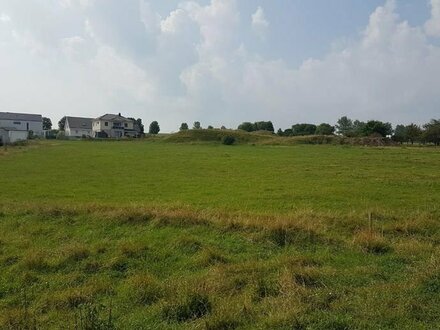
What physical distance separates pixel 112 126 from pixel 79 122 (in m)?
13.2

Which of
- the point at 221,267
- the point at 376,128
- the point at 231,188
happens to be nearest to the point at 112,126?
the point at 376,128

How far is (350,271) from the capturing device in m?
8.20

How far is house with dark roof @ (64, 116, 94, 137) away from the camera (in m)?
131

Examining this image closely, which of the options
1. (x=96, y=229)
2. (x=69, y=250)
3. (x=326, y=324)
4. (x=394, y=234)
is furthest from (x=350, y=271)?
(x=96, y=229)

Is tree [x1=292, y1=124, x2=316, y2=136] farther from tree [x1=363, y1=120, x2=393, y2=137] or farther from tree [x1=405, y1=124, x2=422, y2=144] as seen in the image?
tree [x1=405, y1=124, x2=422, y2=144]

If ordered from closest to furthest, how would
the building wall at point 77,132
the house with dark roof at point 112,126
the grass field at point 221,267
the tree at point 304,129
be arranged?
the grass field at point 221,267 → the house with dark roof at point 112,126 → the building wall at point 77,132 → the tree at point 304,129

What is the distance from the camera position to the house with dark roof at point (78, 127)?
13075 centimetres

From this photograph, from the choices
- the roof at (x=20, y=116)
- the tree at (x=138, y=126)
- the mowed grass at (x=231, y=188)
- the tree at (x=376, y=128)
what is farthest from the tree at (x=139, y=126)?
the mowed grass at (x=231, y=188)

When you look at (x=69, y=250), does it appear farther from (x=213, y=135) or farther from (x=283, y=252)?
(x=213, y=135)

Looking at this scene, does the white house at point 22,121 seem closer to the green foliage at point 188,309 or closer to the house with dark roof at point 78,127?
the house with dark roof at point 78,127

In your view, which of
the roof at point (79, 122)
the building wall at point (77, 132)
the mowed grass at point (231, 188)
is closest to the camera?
the mowed grass at point (231, 188)

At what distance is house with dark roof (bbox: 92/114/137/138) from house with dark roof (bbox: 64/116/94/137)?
2436 millimetres

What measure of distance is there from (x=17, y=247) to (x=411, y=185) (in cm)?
2048

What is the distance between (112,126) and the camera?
130 m
